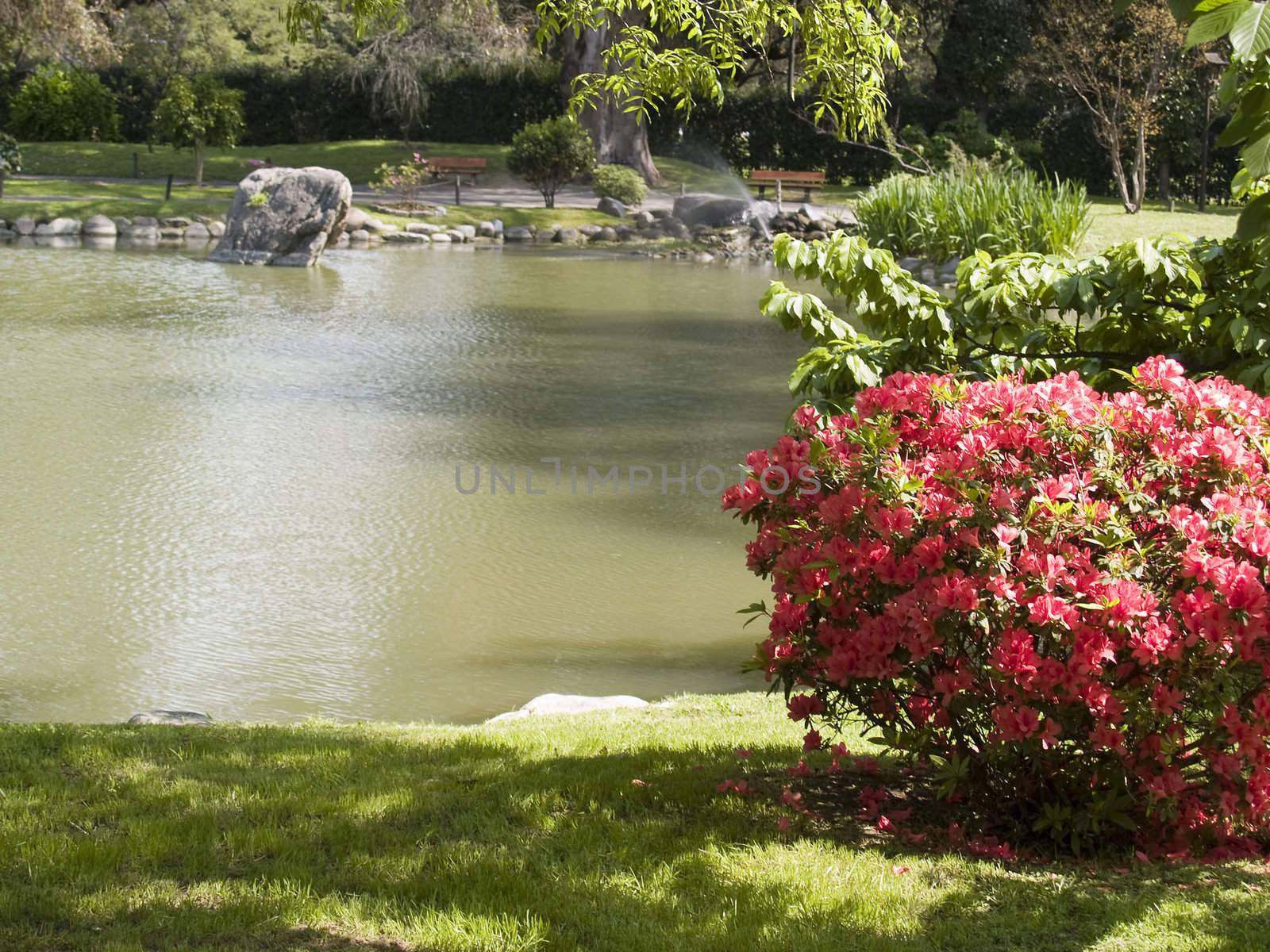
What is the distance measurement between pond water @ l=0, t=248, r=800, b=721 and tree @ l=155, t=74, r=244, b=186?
9775 millimetres

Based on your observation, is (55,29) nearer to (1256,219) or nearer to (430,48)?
(430,48)

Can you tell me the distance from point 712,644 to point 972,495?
10.8 ft

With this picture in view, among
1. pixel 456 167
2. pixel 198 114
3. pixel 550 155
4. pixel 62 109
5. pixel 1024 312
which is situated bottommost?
pixel 1024 312

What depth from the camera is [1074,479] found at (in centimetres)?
328

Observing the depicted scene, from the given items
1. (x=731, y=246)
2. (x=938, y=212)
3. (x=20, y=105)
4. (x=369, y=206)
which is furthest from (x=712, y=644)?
(x=20, y=105)

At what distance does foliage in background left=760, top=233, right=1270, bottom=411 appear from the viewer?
4.95m

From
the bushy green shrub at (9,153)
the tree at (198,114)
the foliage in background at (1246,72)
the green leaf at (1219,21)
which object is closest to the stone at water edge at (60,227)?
the bushy green shrub at (9,153)

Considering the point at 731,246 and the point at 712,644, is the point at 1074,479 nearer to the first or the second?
the point at 712,644

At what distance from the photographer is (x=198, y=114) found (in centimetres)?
2477

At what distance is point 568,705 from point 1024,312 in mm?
2298

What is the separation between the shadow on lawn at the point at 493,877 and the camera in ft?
9.05

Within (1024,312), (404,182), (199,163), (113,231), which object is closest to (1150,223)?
(404,182)

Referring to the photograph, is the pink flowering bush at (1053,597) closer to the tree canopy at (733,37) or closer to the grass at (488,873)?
the grass at (488,873)

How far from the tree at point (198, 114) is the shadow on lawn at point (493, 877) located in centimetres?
2291
